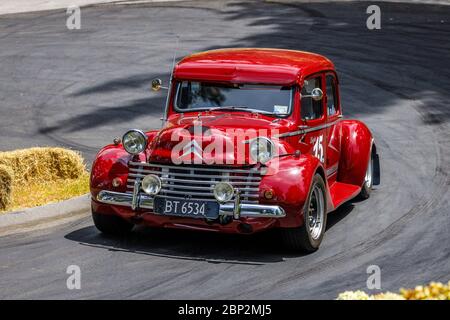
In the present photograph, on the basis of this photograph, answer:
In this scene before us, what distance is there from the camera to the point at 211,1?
90.4 ft

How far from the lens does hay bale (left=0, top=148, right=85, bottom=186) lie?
12406 mm

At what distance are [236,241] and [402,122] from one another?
6905 mm

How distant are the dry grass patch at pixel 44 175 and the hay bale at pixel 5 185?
0.62ft

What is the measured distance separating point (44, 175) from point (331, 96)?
3.66 metres

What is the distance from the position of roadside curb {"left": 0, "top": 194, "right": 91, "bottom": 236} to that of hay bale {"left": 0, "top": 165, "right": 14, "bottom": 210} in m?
0.19

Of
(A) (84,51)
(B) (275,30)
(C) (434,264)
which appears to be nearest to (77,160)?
(C) (434,264)

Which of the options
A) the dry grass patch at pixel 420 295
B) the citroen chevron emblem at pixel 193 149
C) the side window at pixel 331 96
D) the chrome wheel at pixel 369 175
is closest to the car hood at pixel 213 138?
the citroen chevron emblem at pixel 193 149

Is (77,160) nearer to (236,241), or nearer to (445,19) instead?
(236,241)

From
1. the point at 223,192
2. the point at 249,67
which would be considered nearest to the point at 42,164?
the point at 249,67

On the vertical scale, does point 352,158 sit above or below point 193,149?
below

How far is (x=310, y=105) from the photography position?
11.2m

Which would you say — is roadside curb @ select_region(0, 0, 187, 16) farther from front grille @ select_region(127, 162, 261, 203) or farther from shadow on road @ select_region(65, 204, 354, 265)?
front grille @ select_region(127, 162, 261, 203)

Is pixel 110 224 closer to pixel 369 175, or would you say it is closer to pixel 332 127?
pixel 332 127

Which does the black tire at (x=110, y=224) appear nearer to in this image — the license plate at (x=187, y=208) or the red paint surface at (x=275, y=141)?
the red paint surface at (x=275, y=141)
